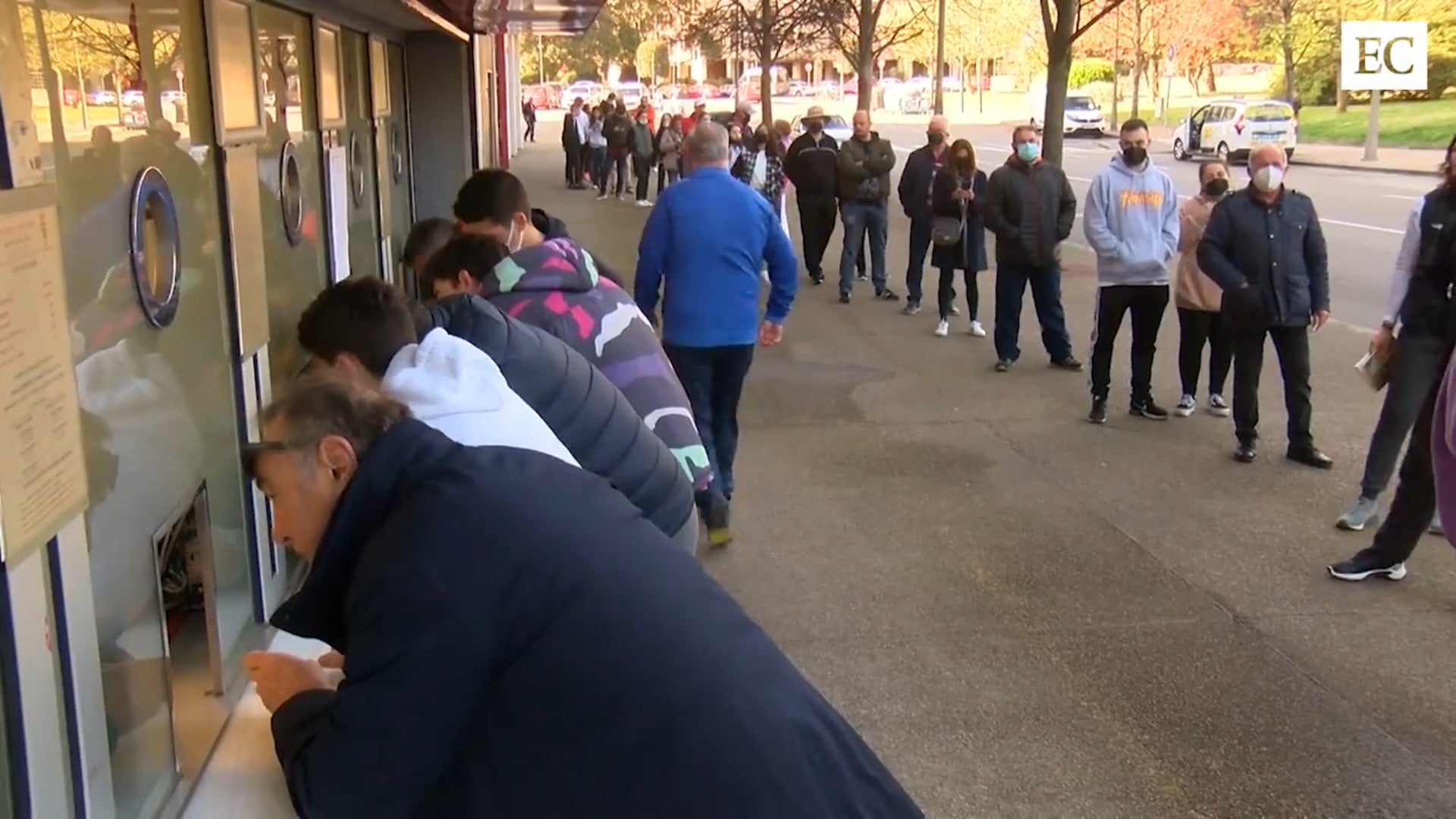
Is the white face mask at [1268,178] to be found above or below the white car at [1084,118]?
below

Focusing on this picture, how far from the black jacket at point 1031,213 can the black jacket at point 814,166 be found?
3.92 m

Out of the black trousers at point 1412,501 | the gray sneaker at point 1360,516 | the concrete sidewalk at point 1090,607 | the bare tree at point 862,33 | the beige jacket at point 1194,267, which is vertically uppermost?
the bare tree at point 862,33

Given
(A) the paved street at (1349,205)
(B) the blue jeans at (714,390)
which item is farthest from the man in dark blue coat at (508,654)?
(A) the paved street at (1349,205)

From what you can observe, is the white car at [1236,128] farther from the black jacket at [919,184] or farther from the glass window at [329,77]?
the glass window at [329,77]

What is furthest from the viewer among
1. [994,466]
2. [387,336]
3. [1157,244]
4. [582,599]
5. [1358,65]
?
[1358,65]

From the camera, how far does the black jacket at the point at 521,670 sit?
1.71m

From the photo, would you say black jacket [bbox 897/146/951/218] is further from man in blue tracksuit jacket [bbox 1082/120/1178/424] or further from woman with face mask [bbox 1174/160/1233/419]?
woman with face mask [bbox 1174/160/1233/419]

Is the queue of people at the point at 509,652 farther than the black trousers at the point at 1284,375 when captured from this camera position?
No

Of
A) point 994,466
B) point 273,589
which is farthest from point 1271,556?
point 273,589

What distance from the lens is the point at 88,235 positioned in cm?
260

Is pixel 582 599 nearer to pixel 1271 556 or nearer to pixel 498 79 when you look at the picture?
pixel 1271 556

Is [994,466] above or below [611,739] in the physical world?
below

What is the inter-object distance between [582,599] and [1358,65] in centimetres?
4163

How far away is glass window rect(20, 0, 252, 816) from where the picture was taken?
2551 mm
